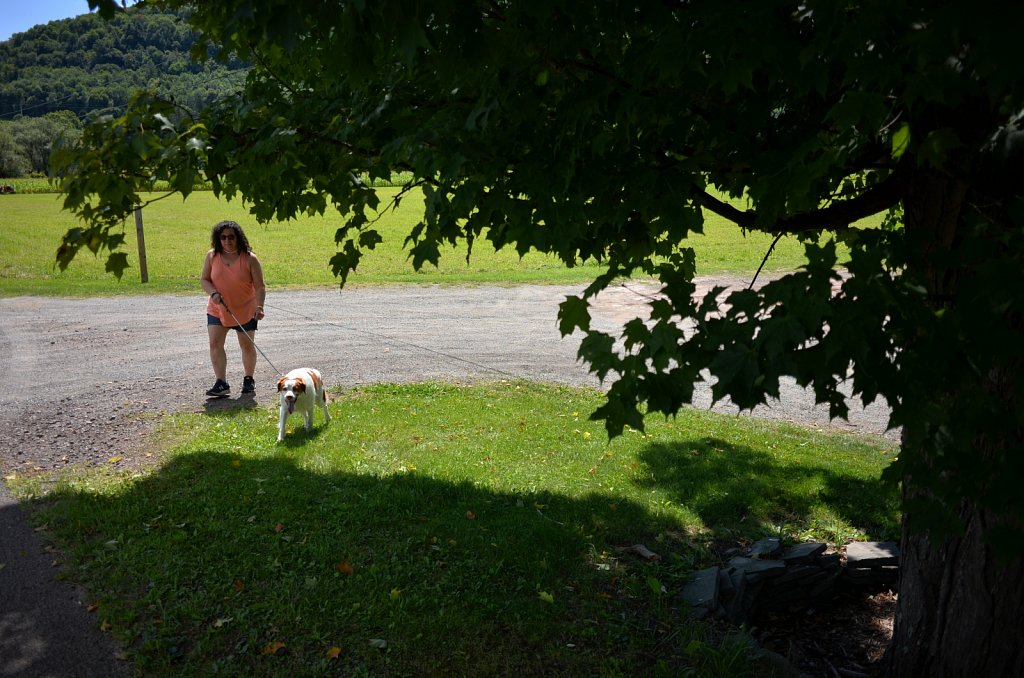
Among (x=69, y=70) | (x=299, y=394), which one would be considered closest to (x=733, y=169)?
(x=299, y=394)

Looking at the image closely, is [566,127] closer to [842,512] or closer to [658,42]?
[658,42]

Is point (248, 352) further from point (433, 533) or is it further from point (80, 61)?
point (80, 61)

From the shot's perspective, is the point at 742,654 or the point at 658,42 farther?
the point at 742,654

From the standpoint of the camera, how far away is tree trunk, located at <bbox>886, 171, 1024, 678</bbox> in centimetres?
371

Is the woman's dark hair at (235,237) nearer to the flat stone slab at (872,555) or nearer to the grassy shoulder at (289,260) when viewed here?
the grassy shoulder at (289,260)

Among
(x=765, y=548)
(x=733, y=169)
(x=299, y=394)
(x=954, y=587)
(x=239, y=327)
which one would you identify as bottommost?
(x=765, y=548)

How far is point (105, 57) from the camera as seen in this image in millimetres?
101438

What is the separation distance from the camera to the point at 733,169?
357 cm

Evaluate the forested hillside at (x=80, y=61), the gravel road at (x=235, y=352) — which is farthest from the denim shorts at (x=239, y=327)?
the forested hillside at (x=80, y=61)

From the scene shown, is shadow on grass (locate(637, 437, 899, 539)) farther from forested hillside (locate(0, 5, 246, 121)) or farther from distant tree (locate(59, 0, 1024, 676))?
forested hillside (locate(0, 5, 246, 121))

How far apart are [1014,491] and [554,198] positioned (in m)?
1.97

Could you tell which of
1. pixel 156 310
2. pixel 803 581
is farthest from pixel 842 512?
pixel 156 310

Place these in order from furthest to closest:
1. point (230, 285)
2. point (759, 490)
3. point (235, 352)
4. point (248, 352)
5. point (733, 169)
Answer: point (235, 352) → point (248, 352) → point (230, 285) → point (759, 490) → point (733, 169)

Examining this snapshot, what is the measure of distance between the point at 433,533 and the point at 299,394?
258cm
